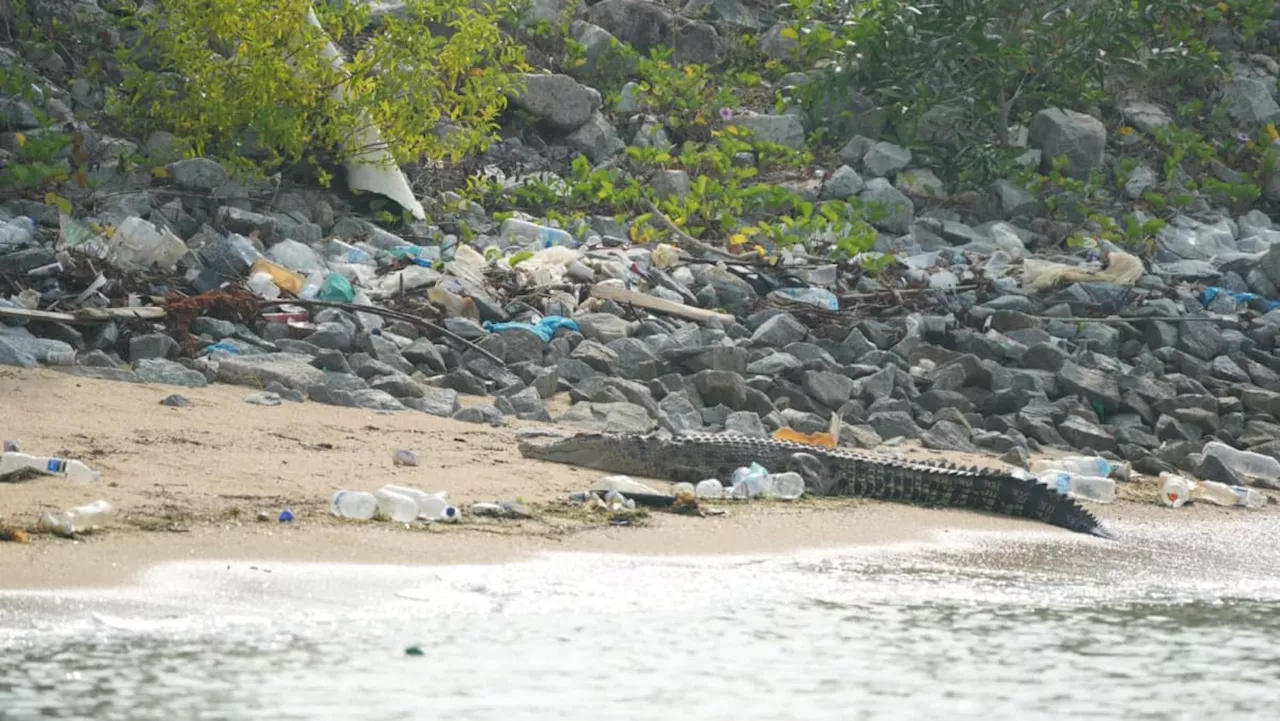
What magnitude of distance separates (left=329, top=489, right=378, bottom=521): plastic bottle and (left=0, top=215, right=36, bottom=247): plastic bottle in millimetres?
4105

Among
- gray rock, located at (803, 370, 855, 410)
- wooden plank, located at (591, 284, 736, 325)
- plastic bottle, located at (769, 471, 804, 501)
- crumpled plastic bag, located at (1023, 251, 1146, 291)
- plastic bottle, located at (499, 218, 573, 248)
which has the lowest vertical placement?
plastic bottle, located at (769, 471, 804, 501)

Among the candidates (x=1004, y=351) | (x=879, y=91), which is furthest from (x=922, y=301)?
(x=879, y=91)

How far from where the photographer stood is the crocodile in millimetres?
6477

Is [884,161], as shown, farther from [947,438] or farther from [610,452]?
[610,452]

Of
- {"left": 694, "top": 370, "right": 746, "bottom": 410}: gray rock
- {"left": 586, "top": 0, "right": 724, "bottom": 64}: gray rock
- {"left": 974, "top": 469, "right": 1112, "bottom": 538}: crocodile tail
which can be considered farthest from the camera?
{"left": 586, "top": 0, "right": 724, "bottom": 64}: gray rock

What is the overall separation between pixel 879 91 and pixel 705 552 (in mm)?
9039

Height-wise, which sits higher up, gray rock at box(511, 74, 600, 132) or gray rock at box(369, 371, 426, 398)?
gray rock at box(511, 74, 600, 132)

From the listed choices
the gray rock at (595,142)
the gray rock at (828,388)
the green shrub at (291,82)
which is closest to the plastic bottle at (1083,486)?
the gray rock at (828,388)

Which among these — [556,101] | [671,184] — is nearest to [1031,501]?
[671,184]

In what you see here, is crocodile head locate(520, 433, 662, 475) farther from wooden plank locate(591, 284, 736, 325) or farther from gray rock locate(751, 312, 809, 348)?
wooden plank locate(591, 284, 736, 325)

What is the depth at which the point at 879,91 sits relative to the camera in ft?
45.1

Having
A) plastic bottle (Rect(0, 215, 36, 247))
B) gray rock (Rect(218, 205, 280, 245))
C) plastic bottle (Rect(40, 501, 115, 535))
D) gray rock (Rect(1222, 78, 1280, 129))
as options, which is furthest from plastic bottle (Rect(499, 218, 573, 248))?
gray rock (Rect(1222, 78, 1280, 129))

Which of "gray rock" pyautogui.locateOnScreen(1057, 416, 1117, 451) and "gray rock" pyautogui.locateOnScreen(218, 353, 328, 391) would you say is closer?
"gray rock" pyautogui.locateOnScreen(218, 353, 328, 391)

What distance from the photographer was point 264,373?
7.32m
